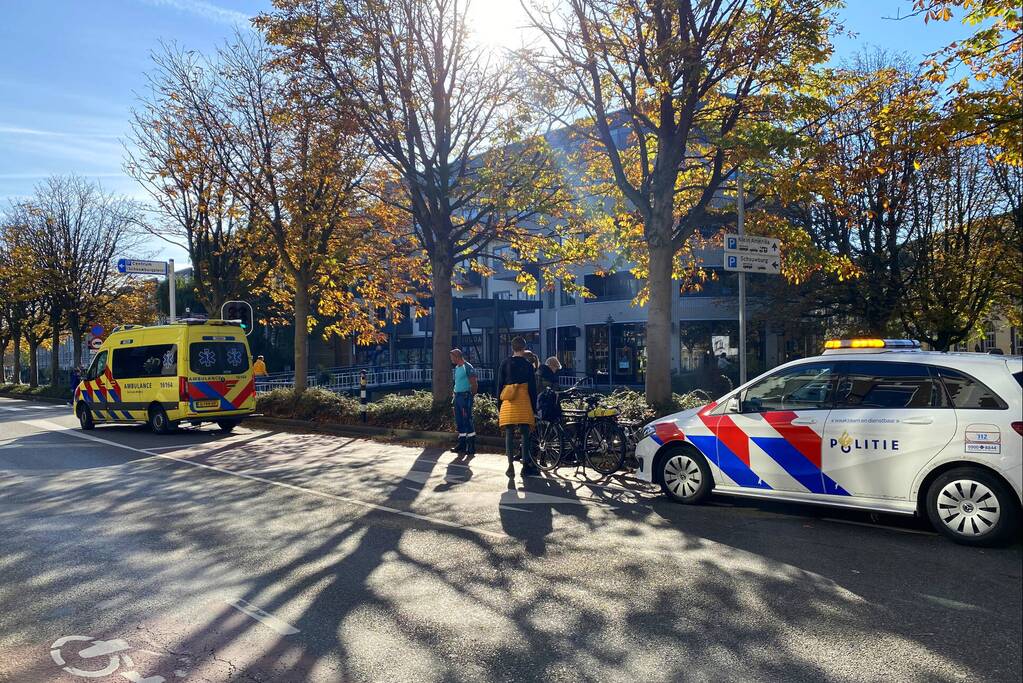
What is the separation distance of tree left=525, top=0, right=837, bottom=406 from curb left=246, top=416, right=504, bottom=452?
125 inches

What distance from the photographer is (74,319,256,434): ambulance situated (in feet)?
57.7

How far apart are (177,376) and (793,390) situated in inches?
550

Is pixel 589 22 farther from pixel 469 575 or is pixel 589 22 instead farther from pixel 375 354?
pixel 375 354

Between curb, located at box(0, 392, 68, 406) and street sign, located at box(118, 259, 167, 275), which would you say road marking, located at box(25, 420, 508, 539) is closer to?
street sign, located at box(118, 259, 167, 275)

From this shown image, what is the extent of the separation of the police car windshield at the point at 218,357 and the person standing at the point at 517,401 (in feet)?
30.7

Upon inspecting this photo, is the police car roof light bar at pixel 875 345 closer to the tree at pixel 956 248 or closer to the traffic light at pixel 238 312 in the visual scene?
the tree at pixel 956 248

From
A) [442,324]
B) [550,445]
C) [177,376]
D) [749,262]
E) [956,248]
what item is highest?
[956,248]

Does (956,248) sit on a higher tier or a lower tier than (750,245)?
higher

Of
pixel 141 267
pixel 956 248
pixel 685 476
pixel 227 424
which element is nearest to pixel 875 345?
pixel 685 476

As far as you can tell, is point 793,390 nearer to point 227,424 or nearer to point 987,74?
point 987,74

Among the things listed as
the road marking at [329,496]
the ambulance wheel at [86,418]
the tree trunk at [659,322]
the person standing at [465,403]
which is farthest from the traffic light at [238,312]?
the tree trunk at [659,322]

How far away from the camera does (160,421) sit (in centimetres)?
1814

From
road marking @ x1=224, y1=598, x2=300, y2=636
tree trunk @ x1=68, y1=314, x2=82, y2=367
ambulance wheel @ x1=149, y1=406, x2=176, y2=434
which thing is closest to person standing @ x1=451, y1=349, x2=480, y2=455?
ambulance wheel @ x1=149, y1=406, x2=176, y2=434

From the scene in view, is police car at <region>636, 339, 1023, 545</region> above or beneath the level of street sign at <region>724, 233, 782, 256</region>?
beneath
